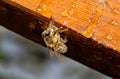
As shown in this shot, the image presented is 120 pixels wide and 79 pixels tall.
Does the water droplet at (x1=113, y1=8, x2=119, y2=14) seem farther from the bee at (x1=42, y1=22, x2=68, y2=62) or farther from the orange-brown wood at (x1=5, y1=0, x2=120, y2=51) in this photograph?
the bee at (x1=42, y1=22, x2=68, y2=62)

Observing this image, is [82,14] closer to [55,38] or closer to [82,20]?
[82,20]

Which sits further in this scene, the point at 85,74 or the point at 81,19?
the point at 85,74

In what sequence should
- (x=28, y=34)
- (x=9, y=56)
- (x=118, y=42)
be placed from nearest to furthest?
1. (x=118, y=42)
2. (x=28, y=34)
3. (x=9, y=56)

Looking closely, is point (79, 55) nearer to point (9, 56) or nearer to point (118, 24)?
point (118, 24)

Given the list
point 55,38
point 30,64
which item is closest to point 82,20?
point 55,38

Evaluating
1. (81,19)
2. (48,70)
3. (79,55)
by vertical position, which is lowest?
(48,70)

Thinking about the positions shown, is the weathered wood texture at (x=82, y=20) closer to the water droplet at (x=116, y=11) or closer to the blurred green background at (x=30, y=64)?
the water droplet at (x=116, y=11)

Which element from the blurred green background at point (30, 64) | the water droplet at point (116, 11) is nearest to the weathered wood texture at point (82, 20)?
the water droplet at point (116, 11)

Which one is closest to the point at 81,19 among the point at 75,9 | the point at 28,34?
the point at 75,9
